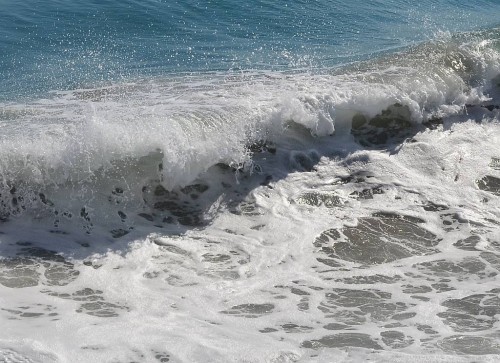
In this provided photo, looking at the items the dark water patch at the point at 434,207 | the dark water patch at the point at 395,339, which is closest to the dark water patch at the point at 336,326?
the dark water patch at the point at 395,339

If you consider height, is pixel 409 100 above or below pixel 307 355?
above

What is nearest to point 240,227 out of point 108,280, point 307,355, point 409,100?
point 108,280

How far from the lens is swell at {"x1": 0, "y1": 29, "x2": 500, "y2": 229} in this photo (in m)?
7.98


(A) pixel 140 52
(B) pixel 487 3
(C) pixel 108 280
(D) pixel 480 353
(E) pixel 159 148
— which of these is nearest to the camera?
(D) pixel 480 353

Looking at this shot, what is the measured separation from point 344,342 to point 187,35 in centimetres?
906

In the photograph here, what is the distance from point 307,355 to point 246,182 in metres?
3.59

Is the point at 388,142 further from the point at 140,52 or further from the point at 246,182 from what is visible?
the point at 140,52

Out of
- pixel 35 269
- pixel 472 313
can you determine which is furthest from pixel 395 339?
pixel 35 269

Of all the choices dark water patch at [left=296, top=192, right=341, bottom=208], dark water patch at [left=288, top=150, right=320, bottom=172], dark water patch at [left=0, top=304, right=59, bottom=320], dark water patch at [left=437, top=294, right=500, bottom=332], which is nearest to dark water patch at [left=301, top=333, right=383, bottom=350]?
dark water patch at [left=437, top=294, right=500, bottom=332]

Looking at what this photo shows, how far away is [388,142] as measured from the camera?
983cm

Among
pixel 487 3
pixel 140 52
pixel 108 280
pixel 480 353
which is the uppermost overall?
pixel 487 3

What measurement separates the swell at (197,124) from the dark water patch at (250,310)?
77.8 inches

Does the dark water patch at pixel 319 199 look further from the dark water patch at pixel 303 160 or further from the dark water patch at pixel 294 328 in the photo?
the dark water patch at pixel 294 328

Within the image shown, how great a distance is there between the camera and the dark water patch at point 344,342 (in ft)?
17.8
